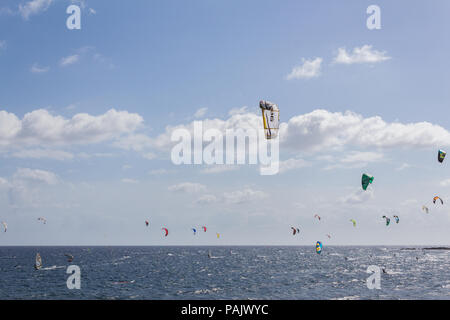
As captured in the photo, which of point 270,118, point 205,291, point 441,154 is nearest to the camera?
point 270,118

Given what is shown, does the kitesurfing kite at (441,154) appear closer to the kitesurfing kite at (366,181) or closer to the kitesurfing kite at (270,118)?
the kitesurfing kite at (366,181)

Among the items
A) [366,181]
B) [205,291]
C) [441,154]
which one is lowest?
[205,291]

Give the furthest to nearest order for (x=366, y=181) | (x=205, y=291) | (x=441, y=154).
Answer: (x=205, y=291) < (x=441, y=154) < (x=366, y=181)

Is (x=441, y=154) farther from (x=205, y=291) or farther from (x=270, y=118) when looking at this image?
(x=205, y=291)

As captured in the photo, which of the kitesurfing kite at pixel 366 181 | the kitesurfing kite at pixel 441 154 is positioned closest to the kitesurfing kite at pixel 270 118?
the kitesurfing kite at pixel 366 181

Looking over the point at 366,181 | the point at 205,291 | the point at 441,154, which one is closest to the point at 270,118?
the point at 366,181

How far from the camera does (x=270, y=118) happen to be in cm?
2603

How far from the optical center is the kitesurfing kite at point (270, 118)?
25734mm

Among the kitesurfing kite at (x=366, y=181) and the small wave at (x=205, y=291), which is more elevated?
the kitesurfing kite at (x=366, y=181)

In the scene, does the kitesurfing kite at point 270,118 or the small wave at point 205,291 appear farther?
the small wave at point 205,291
